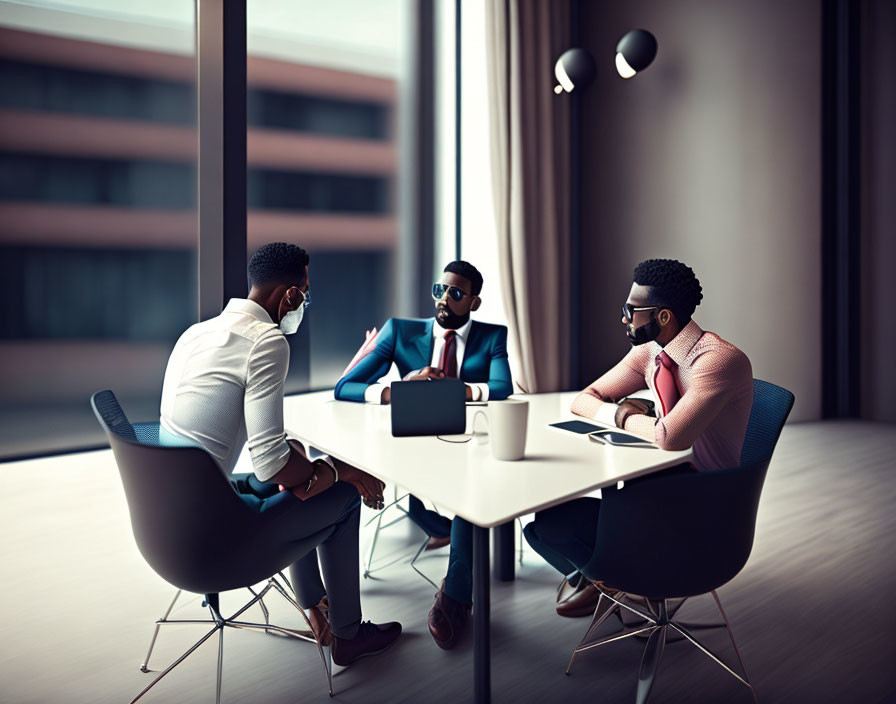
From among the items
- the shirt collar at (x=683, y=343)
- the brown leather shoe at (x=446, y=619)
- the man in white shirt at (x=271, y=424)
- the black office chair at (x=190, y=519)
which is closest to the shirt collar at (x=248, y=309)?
the man in white shirt at (x=271, y=424)

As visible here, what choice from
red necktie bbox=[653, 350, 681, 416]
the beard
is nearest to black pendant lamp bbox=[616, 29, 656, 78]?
the beard

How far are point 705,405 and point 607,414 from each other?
38cm

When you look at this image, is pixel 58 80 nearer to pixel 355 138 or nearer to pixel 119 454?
pixel 355 138

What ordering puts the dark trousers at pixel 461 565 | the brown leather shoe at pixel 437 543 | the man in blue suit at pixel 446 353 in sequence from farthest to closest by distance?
the brown leather shoe at pixel 437 543 < the man in blue suit at pixel 446 353 < the dark trousers at pixel 461 565

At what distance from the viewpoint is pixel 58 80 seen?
4.93 m

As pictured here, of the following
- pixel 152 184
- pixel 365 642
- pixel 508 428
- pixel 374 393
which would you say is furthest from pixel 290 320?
pixel 152 184

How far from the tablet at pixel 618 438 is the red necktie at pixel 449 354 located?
0.95 meters

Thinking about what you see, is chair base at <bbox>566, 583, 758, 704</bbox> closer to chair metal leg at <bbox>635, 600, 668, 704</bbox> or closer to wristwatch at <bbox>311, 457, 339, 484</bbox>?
chair metal leg at <bbox>635, 600, 668, 704</bbox>

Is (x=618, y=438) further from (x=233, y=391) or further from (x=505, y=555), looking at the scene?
(x=233, y=391)

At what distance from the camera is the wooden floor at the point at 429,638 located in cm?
198

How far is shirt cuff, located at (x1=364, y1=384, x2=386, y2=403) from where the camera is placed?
8.46 feet

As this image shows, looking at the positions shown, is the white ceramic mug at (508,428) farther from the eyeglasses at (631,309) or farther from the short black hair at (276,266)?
the short black hair at (276,266)

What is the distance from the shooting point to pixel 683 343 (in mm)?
2129

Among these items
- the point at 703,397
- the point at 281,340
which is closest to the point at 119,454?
the point at 281,340
